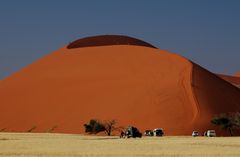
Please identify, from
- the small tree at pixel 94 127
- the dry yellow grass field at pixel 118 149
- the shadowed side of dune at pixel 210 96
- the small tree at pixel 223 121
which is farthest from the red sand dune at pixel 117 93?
the dry yellow grass field at pixel 118 149

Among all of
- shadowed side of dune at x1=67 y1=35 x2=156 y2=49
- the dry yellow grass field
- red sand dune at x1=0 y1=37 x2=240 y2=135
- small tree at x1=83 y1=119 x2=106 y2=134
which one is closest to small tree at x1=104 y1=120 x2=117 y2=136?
small tree at x1=83 y1=119 x2=106 y2=134

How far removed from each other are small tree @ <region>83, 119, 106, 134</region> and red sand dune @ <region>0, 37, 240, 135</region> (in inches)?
165

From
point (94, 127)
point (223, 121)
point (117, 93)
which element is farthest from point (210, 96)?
point (94, 127)

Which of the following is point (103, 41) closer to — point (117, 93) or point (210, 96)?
point (117, 93)

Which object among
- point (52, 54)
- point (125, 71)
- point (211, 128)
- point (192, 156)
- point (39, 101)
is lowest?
point (192, 156)

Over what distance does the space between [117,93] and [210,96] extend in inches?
567

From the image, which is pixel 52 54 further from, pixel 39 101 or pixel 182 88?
pixel 182 88

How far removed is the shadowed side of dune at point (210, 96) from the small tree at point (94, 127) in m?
13.3

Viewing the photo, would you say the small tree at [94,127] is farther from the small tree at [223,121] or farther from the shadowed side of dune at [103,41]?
the shadowed side of dune at [103,41]

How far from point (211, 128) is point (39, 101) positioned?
28819 millimetres

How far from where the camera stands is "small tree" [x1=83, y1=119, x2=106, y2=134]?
73125mm

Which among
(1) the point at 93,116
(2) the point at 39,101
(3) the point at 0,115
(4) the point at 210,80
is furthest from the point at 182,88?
(3) the point at 0,115

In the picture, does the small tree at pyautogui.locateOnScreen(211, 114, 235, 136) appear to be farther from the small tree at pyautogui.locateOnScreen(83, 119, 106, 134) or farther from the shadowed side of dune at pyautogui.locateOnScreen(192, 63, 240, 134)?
the small tree at pyautogui.locateOnScreen(83, 119, 106, 134)

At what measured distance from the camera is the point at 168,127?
76875 millimetres
